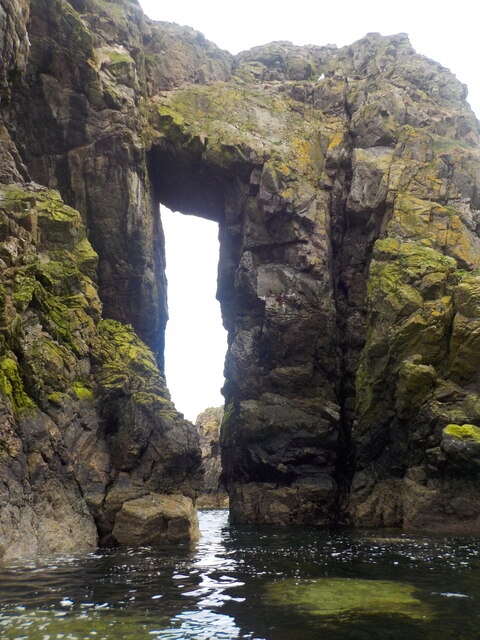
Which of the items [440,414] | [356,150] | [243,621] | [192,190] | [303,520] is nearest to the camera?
[243,621]

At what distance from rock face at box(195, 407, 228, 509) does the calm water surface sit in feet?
157

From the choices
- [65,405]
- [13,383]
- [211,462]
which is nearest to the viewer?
[13,383]

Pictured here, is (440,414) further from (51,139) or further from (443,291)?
(51,139)

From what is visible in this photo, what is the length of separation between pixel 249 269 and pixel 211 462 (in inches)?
1709

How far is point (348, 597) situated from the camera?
11234 mm

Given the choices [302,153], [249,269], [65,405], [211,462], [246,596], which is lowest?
[211,462]

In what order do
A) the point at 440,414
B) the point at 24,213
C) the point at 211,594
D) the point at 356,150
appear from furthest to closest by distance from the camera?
the point at 356,150, the point at 440,414, the point at 24,213, the point at 211,594

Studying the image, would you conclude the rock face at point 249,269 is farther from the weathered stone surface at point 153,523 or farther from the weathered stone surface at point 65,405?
the weathered stone surface at point 153,523

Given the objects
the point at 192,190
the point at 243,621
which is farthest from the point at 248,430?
the point at 243,621

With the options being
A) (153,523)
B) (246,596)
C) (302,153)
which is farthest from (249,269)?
(246,596)

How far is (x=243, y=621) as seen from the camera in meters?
9.52

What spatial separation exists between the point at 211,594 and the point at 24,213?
1978 cm

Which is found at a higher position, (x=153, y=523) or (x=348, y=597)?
(x=348, y=597)

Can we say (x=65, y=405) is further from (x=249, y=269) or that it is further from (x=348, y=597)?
(x=249, y=269)
